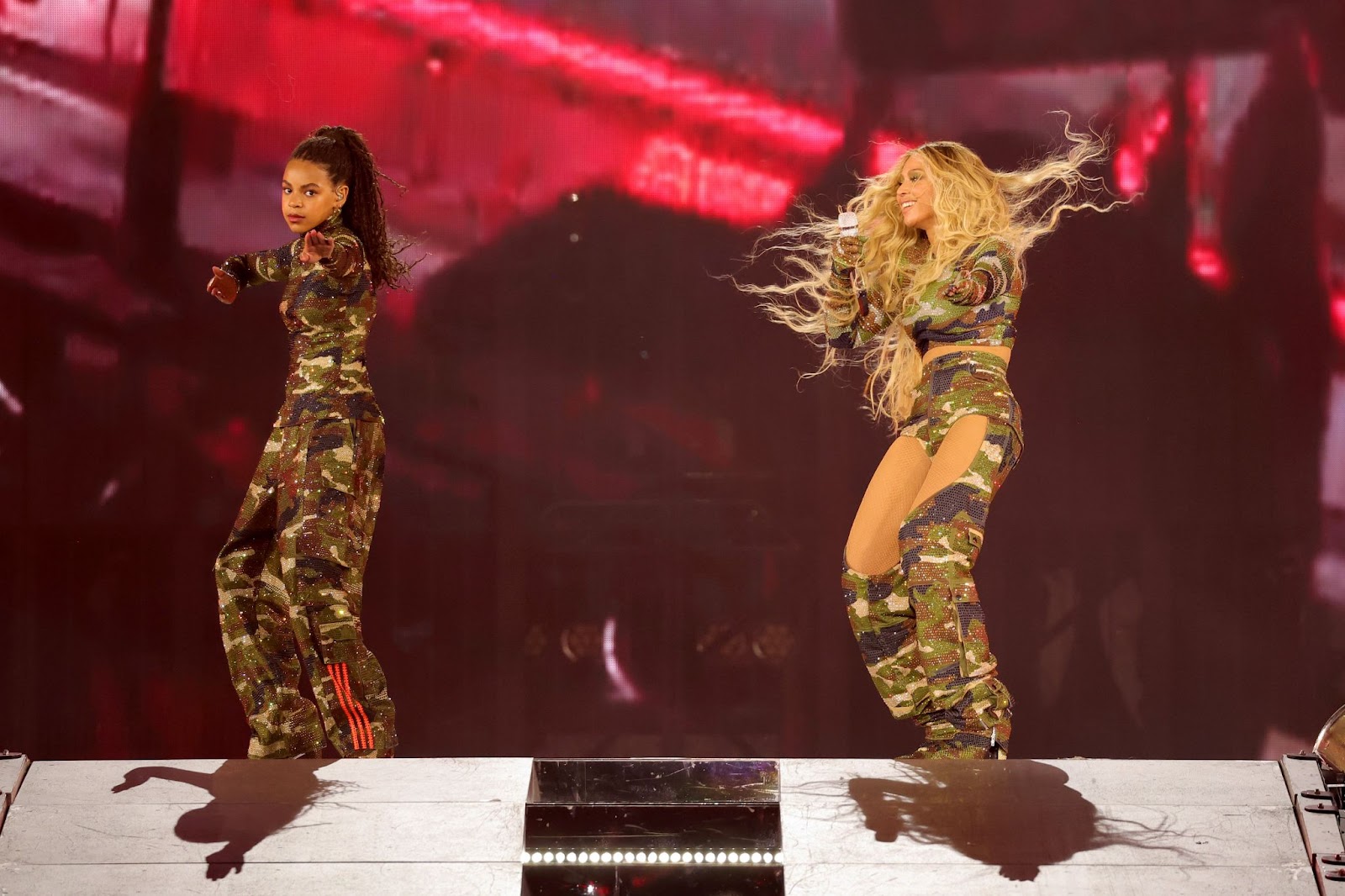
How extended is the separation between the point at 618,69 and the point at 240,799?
2.94m

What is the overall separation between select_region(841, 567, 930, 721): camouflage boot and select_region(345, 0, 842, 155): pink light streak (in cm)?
185

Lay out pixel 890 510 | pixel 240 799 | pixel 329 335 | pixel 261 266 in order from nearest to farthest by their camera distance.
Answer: pixel 240 799
pixel 890 510
pixel 329 335
pixel 261 266

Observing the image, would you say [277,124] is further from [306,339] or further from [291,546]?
[291,546]

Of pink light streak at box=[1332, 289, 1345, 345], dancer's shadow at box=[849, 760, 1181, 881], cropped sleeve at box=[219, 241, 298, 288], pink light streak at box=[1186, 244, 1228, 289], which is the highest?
pink light streak at box=[1186, 244, 1228, 289]

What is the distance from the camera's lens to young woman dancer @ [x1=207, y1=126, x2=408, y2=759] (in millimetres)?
3357

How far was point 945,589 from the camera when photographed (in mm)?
3049

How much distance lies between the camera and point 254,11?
4.54 m

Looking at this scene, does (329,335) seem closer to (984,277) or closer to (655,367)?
(655,367)

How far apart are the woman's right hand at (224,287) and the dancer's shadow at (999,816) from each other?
213cm

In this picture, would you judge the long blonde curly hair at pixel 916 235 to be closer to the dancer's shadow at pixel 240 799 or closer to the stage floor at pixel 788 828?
the stage floor at pixel 788 828

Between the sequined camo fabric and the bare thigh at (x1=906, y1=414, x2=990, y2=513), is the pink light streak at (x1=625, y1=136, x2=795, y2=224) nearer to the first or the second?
the sequined camo fabric

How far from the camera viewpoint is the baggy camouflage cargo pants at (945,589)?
304 centimetres

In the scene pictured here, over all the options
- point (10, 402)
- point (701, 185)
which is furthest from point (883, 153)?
point (10, 402)

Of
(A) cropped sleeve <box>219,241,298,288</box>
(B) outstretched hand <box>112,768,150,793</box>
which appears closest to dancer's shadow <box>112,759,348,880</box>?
(B) outstretched hand <box>112,768,150,793</box>
